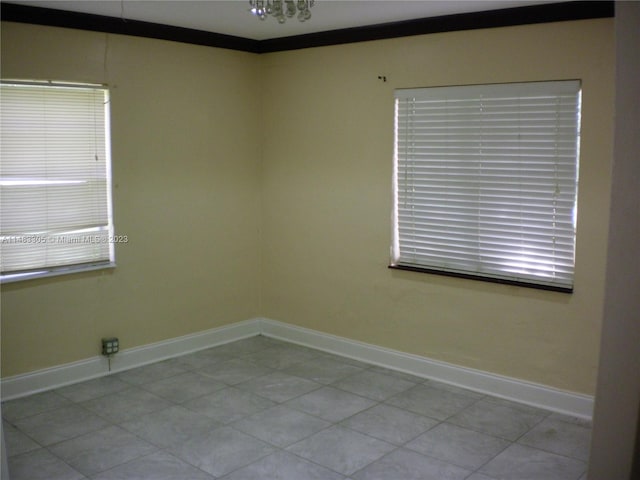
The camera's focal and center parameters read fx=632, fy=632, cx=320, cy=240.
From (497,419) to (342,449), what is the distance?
1049mm

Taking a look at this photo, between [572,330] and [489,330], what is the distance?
1.80 ft

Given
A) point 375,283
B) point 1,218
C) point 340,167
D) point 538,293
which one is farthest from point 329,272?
point 1,218

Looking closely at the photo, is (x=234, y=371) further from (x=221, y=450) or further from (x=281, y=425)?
(x=221, y=450)

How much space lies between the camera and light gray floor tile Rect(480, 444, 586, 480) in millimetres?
3212

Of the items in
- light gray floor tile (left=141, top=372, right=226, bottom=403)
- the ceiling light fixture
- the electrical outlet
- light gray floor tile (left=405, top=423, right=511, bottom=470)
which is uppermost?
the ceiling light fixture

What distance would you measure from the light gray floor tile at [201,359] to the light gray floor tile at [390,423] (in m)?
1.46

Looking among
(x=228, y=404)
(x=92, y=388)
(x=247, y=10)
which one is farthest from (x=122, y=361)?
(x=247, y=10)

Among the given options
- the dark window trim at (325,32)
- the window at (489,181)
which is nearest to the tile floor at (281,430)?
the window at (489,181)

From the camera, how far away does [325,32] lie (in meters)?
4.82

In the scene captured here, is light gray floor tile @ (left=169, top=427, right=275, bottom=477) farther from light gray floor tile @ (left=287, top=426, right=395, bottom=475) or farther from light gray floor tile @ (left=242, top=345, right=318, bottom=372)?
light gray floor tile @ (left=242, top=345, right=318, bottom=372)

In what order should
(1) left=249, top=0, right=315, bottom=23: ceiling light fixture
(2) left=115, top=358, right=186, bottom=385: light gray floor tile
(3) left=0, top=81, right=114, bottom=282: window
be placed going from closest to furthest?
(1) left=249, top=0, right=315, bottom=23: ceiling light fixture
(3) left=0, top=81, right=114, bottom=282: window
(2) left=115, top=358, right=186, bottom=385: light gray floor tile

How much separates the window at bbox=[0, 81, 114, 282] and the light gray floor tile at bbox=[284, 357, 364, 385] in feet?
5.32

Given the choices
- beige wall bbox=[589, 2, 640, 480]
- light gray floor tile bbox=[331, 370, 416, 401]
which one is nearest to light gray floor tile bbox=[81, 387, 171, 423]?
light gray floor tile bbox=[331, 370, 416, 401]

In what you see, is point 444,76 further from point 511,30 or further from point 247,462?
point 247,462
